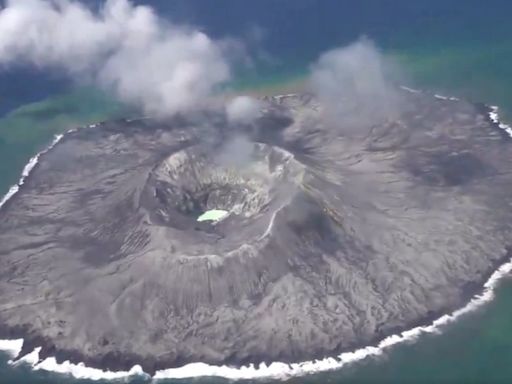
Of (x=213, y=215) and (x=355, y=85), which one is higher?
(x=355, y=85)

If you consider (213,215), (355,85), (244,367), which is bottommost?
(244,367)

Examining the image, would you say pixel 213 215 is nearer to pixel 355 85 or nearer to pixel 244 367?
pixel 244 367

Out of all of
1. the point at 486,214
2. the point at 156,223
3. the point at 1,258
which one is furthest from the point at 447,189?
the point at 1,258

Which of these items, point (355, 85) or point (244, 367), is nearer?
point (244, 367)

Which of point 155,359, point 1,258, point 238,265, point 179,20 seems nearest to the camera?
point 155,359

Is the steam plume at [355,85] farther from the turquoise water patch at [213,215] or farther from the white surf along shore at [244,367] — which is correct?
the white surf along shore at [244,367]

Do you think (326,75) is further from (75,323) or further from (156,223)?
(75,323)

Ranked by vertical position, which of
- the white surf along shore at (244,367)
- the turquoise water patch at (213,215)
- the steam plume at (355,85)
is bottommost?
the white surf along shore at (244,367)

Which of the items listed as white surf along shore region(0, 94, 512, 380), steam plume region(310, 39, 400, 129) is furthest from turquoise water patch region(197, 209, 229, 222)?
steam plume region(310, 39, 400, 129)

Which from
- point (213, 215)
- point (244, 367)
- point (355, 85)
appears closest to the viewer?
point (244, 367)

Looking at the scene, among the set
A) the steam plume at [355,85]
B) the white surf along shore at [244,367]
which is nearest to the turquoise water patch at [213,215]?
the white surf along shore at [244,367]

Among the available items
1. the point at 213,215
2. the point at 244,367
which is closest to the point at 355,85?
the point at 213,215
